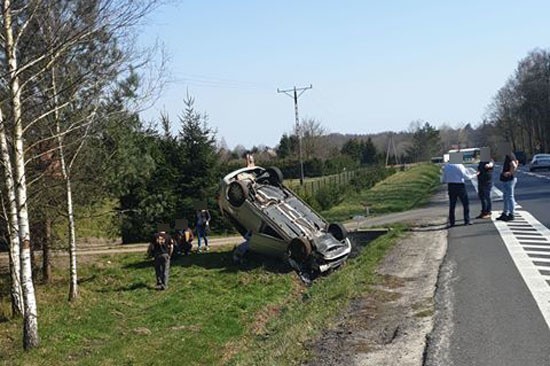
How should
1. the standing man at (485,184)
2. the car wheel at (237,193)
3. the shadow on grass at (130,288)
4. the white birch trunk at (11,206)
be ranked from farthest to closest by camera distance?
the car wheel at (237,193)
the standing man at (485,184)
the shadow on grass at (130,288)
the white birch trunk at (11,206)

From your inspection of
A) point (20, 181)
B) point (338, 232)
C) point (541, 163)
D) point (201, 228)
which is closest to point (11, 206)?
point (20, 181)

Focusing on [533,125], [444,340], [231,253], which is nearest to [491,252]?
[444,340]

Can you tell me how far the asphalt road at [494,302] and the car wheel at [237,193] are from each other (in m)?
5.81

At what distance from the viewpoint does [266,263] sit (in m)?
18.6

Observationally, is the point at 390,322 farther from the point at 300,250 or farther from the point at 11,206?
Answer: the point at 300,250

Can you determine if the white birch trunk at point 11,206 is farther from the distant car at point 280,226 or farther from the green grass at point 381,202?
the green grass at point 381,202

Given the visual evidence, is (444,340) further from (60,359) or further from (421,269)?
(60,359)

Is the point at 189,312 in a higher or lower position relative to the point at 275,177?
lower

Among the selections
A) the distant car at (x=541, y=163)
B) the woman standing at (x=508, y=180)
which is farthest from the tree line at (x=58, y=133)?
the distant car at (x=541, y=163)

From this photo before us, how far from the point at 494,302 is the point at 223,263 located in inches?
486

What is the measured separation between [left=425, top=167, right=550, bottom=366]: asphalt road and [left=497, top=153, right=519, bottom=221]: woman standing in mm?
2140

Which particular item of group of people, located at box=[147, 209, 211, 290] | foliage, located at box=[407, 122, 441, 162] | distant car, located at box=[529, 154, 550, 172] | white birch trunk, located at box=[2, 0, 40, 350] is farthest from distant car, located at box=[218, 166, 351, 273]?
foliage, located at box=[407, 122, 441, 162]

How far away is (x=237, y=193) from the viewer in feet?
59.6

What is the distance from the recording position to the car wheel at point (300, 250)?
1694cm
